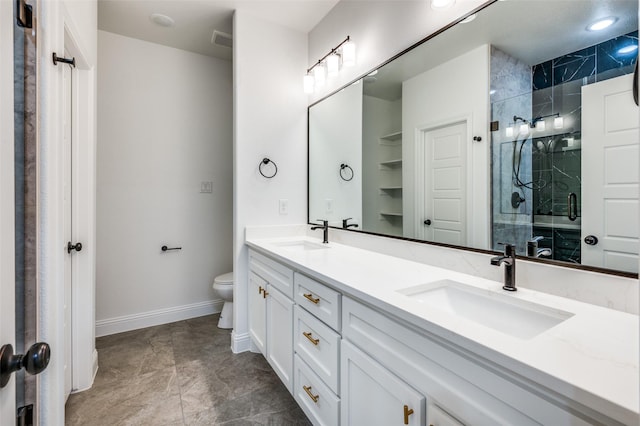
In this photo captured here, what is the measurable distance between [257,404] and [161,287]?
161 centimetres

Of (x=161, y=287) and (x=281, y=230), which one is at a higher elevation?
(x=281, y=230)

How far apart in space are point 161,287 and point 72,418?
1.29m

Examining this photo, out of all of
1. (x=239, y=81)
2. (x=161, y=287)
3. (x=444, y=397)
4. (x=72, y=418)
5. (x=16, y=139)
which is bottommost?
(x=72, y=418)

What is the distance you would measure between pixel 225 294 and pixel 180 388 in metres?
0.87

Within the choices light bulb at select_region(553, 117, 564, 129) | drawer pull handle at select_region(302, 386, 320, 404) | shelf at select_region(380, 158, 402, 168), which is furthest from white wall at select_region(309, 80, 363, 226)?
light bulb at select_region(553, 117, 564, 129)

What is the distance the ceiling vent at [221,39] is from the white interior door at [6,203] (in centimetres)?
238

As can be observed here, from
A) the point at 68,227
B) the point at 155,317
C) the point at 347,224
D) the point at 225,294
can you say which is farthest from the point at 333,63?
the point at 155,317

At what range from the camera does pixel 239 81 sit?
2.29 m

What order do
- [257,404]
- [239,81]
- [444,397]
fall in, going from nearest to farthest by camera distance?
[444,397]
[257,404]
[239,81]

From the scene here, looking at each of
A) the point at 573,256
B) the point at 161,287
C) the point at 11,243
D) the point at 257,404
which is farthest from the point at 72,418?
the point at 573,256

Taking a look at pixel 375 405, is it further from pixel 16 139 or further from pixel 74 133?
pixel 74 133

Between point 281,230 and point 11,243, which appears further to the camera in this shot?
point 281,230

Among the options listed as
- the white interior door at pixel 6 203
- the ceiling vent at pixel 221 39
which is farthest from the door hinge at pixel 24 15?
the ceiling vent at pixel 221 39

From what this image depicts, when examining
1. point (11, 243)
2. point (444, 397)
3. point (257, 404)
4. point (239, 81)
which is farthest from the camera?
point (239, 81)
